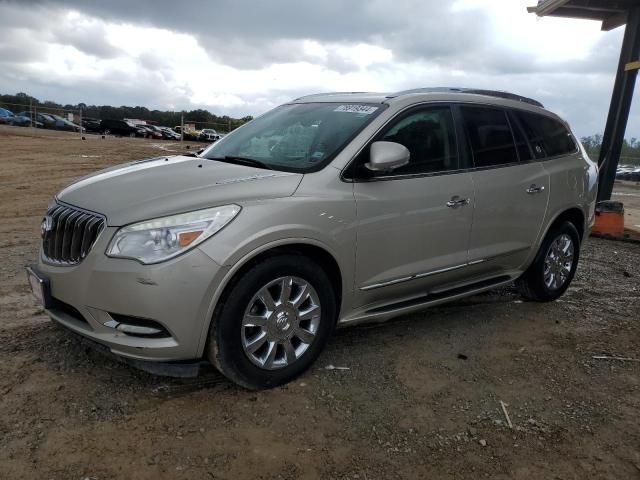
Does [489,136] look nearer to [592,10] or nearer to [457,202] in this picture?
[457,202]

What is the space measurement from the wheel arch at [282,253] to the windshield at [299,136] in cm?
50

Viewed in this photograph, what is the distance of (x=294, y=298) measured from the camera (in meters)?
3.33

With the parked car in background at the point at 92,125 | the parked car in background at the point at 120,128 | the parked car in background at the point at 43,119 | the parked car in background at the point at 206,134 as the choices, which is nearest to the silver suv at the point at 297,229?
the parked car in background at the point at 206,134

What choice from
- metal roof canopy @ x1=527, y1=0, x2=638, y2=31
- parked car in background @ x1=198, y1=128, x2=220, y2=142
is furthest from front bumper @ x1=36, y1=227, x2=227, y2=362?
parked car in background @ x1=198, y1=128, x2=220, y2=142

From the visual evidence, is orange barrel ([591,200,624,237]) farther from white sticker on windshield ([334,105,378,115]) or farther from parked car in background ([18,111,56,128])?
parked car in background ([18,111,56,128])

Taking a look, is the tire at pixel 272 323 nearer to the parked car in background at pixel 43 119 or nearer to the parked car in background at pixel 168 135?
the parked car in background at pixel 43 119

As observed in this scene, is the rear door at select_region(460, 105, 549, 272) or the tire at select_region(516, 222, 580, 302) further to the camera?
the tire at select_region(516, 222, 580, 302)

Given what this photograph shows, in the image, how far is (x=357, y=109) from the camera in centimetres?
400

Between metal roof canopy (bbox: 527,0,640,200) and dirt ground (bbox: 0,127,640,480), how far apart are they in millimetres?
5995

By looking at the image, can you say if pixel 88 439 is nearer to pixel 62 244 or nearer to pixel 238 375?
pixel 238 375

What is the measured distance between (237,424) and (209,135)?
39.3m

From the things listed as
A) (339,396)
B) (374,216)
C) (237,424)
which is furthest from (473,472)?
(374,216)

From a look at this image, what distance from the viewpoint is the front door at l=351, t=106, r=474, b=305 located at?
3.62 m

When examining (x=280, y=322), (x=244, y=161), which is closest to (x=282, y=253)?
(x=280, y=322)
